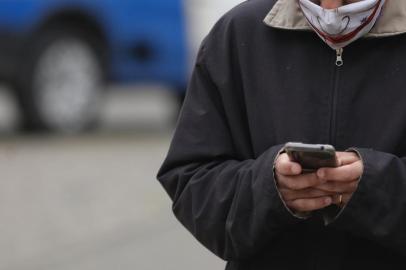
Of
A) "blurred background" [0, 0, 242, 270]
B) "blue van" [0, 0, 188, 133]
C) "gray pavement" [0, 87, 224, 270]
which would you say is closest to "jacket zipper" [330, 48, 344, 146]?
"gray pavement" [0, 87, 224, 270]

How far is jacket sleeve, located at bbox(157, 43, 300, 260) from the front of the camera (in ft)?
8.46

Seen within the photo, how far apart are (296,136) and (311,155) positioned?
270mm

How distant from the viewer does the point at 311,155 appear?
7.81 ft

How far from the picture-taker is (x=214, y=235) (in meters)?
2.71

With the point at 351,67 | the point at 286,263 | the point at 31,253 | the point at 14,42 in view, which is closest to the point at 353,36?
the point at 351,67

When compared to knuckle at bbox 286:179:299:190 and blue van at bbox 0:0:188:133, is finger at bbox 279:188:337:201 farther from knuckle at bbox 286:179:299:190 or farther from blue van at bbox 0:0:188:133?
Answer: blue van at bbox 0:0:188:133

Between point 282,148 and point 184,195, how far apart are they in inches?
12.3

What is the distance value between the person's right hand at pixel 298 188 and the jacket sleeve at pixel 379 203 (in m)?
0.06

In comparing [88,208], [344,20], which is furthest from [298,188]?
[88,208]

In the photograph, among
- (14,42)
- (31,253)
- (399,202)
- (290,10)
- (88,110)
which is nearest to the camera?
(399,202)

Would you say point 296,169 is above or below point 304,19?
below

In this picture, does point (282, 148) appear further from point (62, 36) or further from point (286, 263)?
point (62, 36)

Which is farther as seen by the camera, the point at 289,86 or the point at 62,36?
the point at 62,36

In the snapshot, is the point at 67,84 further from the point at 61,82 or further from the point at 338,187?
the point at 338,187
